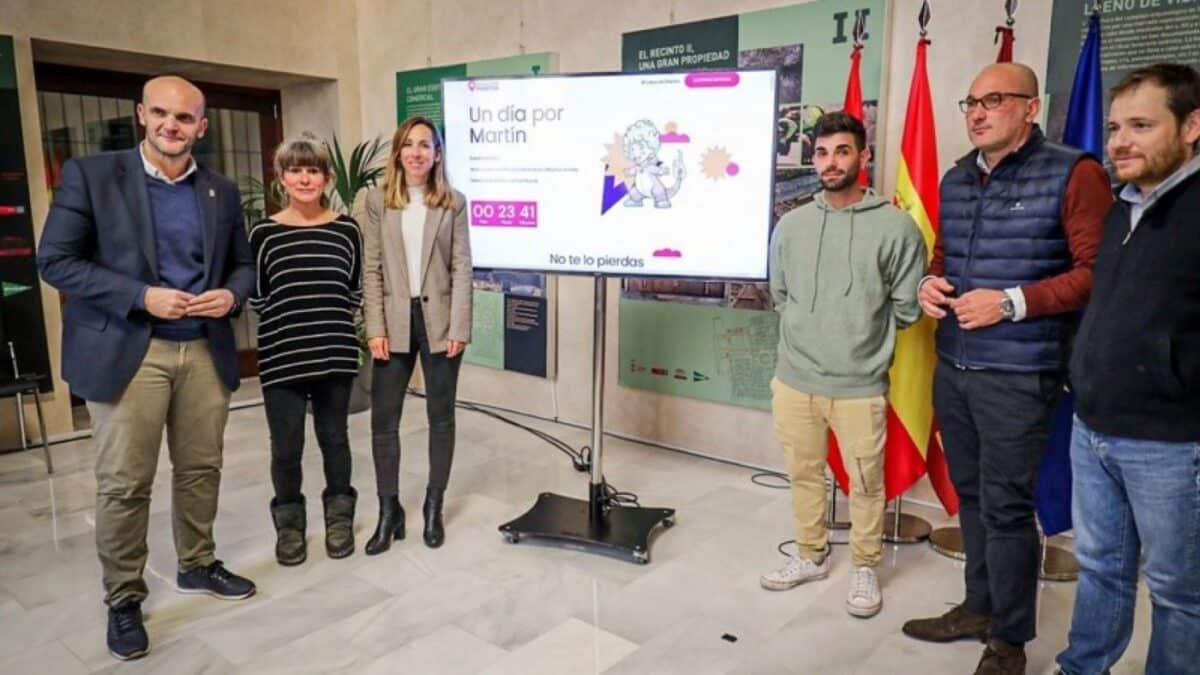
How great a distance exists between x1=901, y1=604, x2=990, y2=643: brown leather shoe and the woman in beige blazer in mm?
1850

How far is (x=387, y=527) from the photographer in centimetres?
312

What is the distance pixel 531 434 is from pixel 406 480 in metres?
0.99

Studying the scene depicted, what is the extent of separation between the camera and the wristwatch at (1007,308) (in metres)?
2.05

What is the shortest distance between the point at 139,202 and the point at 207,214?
0.19 m

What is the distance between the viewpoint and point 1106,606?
1945mm

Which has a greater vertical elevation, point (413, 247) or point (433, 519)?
point (413, 247)

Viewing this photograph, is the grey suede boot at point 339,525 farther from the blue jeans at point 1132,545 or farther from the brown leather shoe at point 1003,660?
the blue jeans at point 1132,545

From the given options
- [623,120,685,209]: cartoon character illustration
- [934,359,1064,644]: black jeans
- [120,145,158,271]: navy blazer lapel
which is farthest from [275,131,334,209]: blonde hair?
[934,359,1064,644]: black jeans

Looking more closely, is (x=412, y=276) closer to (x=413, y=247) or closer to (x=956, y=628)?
(x=413, y=247)

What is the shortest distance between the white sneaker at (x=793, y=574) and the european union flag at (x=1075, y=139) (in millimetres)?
794

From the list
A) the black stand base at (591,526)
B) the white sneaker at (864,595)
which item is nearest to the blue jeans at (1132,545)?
the white sneaker at (864,595)

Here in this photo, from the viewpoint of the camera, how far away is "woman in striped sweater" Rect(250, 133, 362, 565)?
2.78 metres

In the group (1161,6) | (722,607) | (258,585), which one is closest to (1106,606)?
(722,607)

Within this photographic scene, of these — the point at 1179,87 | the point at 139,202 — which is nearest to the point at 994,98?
the point at 1179,87
